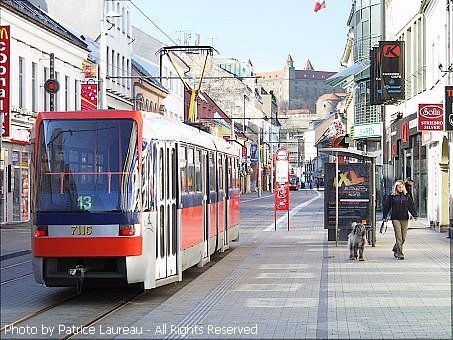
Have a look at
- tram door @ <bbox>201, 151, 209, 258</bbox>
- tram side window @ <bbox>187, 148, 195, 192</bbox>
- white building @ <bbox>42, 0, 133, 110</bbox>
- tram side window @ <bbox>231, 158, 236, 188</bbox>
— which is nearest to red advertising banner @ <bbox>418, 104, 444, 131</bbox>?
Result: tram side window @ <bbox>231, 158, 236, 188</bbox>

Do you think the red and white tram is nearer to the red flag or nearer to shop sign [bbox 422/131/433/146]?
shop sign [bbox 422/131/433/146]

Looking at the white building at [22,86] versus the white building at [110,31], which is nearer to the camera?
the white building at [22,86]

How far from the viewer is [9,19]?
36.8 meters

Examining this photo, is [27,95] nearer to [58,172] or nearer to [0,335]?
[58,172]

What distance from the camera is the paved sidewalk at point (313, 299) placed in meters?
11.7

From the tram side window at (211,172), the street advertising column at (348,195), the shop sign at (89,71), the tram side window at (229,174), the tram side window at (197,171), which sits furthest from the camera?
the shop sign at (89,71)

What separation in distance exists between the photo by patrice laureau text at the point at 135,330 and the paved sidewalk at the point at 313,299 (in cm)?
1

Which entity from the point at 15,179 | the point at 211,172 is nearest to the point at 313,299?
the point at 211,172

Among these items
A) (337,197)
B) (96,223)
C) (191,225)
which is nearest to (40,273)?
(96,223)

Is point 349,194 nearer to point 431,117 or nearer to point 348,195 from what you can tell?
point 348,195

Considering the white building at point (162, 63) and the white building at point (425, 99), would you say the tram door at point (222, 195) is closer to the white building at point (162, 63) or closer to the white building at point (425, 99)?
the white building at point (425, 99)

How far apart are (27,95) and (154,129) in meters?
25.6

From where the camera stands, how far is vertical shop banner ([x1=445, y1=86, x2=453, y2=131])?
86.7 feet

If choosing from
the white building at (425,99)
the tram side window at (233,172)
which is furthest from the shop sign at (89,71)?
the tram side window at (233,172)
